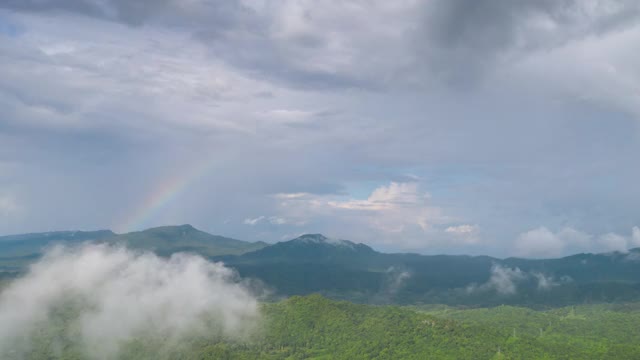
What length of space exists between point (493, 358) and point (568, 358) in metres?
26.1

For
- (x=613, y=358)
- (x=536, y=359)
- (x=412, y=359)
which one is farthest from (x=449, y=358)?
(x=613, y=358)

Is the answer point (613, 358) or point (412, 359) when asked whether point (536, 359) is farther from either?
point (412, 359)

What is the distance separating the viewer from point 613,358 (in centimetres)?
19675

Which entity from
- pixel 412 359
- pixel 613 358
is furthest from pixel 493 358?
pixel 613 358

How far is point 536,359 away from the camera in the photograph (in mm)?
195750

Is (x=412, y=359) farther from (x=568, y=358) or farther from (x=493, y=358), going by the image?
(x=568, y=358)

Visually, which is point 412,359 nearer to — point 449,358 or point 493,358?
point 449,358

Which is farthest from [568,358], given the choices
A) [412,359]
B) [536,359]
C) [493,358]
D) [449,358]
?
[412,359]

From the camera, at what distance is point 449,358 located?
197000 mm

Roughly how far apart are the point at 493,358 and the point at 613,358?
141ft

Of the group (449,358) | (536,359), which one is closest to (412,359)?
(449,358)

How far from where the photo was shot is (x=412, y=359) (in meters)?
200

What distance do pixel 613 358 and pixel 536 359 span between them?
2836 cm

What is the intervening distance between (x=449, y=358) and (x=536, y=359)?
31.1 meters
